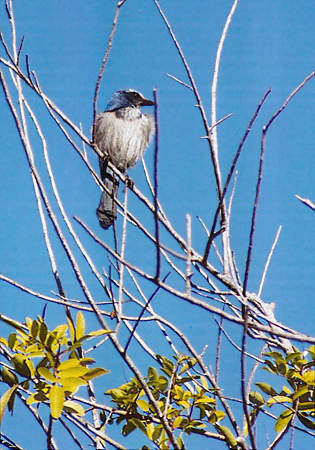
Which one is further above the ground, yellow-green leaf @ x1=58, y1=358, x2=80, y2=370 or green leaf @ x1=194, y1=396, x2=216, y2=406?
green leaf @ x1=194, y1=396, x2=216, y2=406

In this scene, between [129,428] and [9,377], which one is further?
[129,428]

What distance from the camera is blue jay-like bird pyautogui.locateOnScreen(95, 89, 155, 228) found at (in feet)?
17.0

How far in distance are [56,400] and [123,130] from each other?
3635mm

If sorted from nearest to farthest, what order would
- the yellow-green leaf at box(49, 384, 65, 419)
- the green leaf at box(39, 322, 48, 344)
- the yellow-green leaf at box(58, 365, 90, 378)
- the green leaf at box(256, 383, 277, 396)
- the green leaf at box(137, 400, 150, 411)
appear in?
the yellow-green leaf at box(49, 384, 65, 419), the yellow-green leaf at box(58, 365, 90, 378), the green leaf at box(39, 322, 48, 344), the green leaf at box(137, 400, 150, 411), the green leaf at box(256, 383, 277, 396)

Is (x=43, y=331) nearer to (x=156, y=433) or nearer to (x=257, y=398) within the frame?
(x=156, y=433)

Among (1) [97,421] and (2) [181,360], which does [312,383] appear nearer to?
(2) [181,360]

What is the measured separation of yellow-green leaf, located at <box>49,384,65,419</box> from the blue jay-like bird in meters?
3.07

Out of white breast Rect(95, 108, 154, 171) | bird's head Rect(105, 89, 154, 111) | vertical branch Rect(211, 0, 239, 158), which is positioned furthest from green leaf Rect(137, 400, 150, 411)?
bird's head Rect(105, 89, 154, 111)

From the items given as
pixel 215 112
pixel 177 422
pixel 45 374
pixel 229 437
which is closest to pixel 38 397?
pixel 45 374

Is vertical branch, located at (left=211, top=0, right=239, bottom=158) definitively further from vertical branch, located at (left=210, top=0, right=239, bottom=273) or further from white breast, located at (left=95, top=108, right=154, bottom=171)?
white breast, located at (left=95, top=108, right=154, bottom=171)

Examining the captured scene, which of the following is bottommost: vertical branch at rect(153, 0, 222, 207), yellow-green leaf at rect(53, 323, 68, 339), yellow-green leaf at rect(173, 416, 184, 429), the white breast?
yellow-green leaf at rect(53, 323, 68, 339)

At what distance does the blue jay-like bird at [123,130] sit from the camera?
5176 millimetres

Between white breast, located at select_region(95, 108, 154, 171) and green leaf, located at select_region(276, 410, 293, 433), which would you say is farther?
white breast, located at select_region(95, 108, 154, 171)

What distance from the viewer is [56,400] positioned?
73.1 inches
